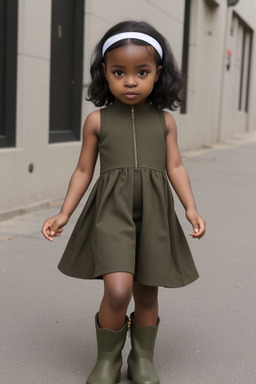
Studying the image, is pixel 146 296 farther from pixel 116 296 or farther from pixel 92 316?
Answer: pixel 92 316

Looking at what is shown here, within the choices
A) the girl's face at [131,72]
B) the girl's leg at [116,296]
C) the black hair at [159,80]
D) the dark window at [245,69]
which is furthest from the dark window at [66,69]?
the dark window at [245,69]

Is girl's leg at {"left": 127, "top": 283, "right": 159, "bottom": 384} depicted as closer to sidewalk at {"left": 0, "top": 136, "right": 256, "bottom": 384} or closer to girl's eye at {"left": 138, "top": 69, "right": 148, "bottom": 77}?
sidewalk at {"left": 0, "top": 136, "right": 256, "bottom": 384}

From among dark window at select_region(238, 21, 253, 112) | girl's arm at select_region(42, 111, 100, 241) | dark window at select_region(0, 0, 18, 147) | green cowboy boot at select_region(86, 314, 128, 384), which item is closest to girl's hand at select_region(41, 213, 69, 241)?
girl's arm at select_region(42, 111, 100, 241)

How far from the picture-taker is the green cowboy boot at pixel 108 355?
3.14 m

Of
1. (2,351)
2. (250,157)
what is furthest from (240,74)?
(2,351)

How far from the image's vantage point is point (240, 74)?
26.8 metres

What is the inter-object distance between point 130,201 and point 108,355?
2.32 ft

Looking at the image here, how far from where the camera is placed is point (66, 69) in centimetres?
921

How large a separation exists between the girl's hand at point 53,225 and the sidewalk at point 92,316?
696 millimetres

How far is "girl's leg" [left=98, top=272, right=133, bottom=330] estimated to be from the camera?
298 cm

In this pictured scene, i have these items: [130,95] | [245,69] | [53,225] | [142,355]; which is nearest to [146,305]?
[142,355]

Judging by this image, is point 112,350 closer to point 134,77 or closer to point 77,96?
point 134,77

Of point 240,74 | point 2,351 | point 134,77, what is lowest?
point 2,351

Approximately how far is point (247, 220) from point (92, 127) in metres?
4.86
